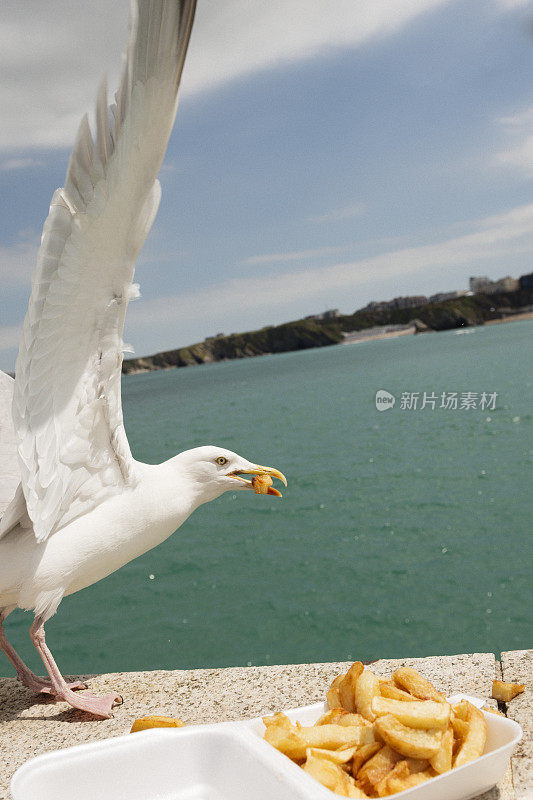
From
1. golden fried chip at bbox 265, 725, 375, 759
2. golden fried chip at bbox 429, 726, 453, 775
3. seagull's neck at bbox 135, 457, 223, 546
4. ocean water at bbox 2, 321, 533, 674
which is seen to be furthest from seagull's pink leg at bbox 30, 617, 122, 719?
ocean water at bbox 2, 321, 533, 674

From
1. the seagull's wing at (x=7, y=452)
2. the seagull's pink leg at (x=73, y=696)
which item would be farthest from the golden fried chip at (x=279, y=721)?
the seagull's wing at (x=7, y=452)

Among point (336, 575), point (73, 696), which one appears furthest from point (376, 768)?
point (336, 575)

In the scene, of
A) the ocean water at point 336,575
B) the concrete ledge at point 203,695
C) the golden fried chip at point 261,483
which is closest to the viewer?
the concrete ledge at point 203,695

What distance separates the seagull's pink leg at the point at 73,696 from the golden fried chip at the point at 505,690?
72.1 inches

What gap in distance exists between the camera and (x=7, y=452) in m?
4.39

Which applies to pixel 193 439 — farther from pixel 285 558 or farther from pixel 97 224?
pixel 97 224

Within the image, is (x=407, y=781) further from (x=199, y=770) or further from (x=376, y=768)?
(x=199, y=770)

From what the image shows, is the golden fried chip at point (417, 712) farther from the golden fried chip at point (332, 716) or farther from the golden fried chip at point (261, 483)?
the golden fried chip at point (261, 483)

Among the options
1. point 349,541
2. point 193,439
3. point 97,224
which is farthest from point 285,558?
point 193,439

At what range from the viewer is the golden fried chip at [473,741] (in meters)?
2.12

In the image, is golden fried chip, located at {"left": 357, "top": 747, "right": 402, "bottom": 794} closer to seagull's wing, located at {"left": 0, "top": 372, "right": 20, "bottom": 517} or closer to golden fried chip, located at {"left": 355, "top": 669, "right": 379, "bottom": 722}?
golden fried chip, located at {"left": 355, "top": 669, "right": 379, "bottom": 722}

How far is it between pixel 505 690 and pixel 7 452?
301 cm

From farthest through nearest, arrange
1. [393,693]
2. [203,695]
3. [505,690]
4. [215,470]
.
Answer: [215,470] → [203,695] → [505,690] → [393,693]

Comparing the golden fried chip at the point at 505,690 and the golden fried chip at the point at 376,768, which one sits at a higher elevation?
the golden fried chip at the point at 376,768
